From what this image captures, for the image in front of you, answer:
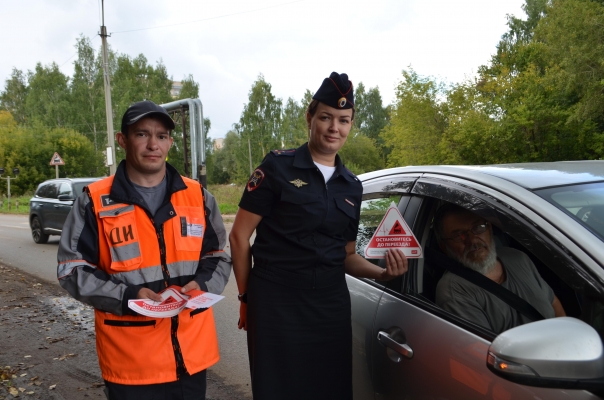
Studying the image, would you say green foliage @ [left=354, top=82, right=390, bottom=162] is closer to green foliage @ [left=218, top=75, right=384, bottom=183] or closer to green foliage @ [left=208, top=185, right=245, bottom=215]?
green foliage @ [left=218, top=75, right=384, bottom=183]

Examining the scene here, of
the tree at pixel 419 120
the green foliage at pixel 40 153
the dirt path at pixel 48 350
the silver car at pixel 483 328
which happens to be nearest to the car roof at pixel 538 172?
the silver car at pixel 483 328

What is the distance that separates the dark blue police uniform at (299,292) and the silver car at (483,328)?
17 centimetres

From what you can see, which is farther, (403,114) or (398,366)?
(403,114)

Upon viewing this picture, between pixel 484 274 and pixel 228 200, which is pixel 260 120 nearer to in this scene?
pixel 228 200

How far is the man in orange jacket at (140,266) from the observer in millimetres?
2273

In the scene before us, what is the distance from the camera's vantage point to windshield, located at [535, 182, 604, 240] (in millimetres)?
1692

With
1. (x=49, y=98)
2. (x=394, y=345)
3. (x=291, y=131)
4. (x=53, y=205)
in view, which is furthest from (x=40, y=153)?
(x=394, y=345)

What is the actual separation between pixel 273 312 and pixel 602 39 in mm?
25051

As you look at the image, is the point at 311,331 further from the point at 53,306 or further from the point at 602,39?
the point at 602,39

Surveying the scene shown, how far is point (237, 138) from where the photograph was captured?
2442 inches

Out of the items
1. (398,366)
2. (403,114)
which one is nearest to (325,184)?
(398,366)

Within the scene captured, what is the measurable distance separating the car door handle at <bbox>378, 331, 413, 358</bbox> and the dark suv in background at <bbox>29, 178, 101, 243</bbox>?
11.9 meters

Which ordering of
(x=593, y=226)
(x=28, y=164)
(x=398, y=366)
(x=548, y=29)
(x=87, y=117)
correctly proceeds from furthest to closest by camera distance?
1. (x=87, y=117)
2. (x=28, y=164)
3. (x=548, y=29)
4. (x=398, y=366)
5. (x=593, y=226)

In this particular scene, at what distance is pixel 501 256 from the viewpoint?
88.3 inches
